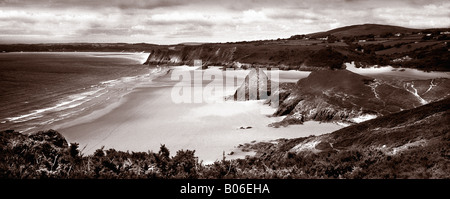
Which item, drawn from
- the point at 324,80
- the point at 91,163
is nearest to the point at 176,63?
the point at 324,80

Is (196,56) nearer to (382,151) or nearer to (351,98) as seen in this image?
(351,98)

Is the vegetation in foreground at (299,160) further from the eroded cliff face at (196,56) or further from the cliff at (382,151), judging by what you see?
the eroded cliff face at (196,56)

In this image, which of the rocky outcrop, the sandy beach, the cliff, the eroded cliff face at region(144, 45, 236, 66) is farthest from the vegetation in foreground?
the eroded cliff face at region(144, 45, 236, 66)

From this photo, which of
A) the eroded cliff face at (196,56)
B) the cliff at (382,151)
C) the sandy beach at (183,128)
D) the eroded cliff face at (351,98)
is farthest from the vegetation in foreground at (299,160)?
the eroded cliff face at (196,56)

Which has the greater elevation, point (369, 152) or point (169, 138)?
point (369, 152)
